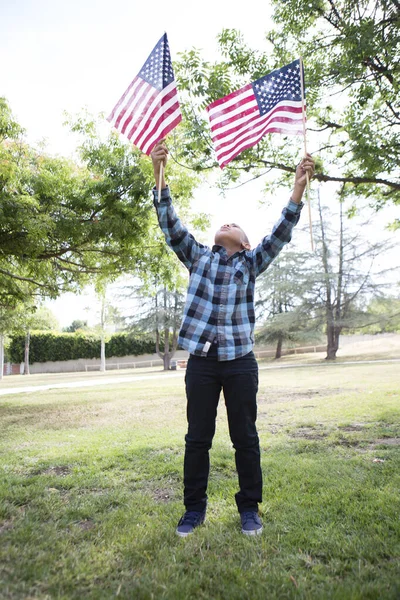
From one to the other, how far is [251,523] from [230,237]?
1901 mm

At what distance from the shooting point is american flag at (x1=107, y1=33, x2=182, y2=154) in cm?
377

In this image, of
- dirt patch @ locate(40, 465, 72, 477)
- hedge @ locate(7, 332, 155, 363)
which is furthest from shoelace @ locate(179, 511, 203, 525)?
hedge @ locate(7, 332, 155, 363)

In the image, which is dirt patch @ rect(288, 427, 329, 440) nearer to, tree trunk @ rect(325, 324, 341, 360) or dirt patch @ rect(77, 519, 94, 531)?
dirt patch @ rect(77, 519, 94, 531)

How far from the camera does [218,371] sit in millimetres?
2785

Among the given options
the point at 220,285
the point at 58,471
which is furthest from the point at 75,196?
the point at 220,285

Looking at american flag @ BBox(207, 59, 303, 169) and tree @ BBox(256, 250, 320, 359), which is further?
tree @ BBox(256, 250, 320, 359)

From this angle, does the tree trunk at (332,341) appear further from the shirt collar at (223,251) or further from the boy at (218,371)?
the boy at (218,371)

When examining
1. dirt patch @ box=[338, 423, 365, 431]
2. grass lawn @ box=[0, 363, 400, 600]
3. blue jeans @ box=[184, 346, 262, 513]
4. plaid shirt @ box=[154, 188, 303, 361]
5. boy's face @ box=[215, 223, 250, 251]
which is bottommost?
dirt patch @ box=[338, 423, 365, 431]

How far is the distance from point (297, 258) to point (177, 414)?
2428cm

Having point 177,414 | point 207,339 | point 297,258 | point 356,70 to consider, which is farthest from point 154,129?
point 297,258

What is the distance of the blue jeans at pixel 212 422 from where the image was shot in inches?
109

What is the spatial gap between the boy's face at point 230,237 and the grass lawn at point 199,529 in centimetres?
188

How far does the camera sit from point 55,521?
9.20 ft

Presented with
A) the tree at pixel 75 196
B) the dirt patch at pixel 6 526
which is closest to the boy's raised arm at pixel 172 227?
the dirt patch at pixel 6 526
